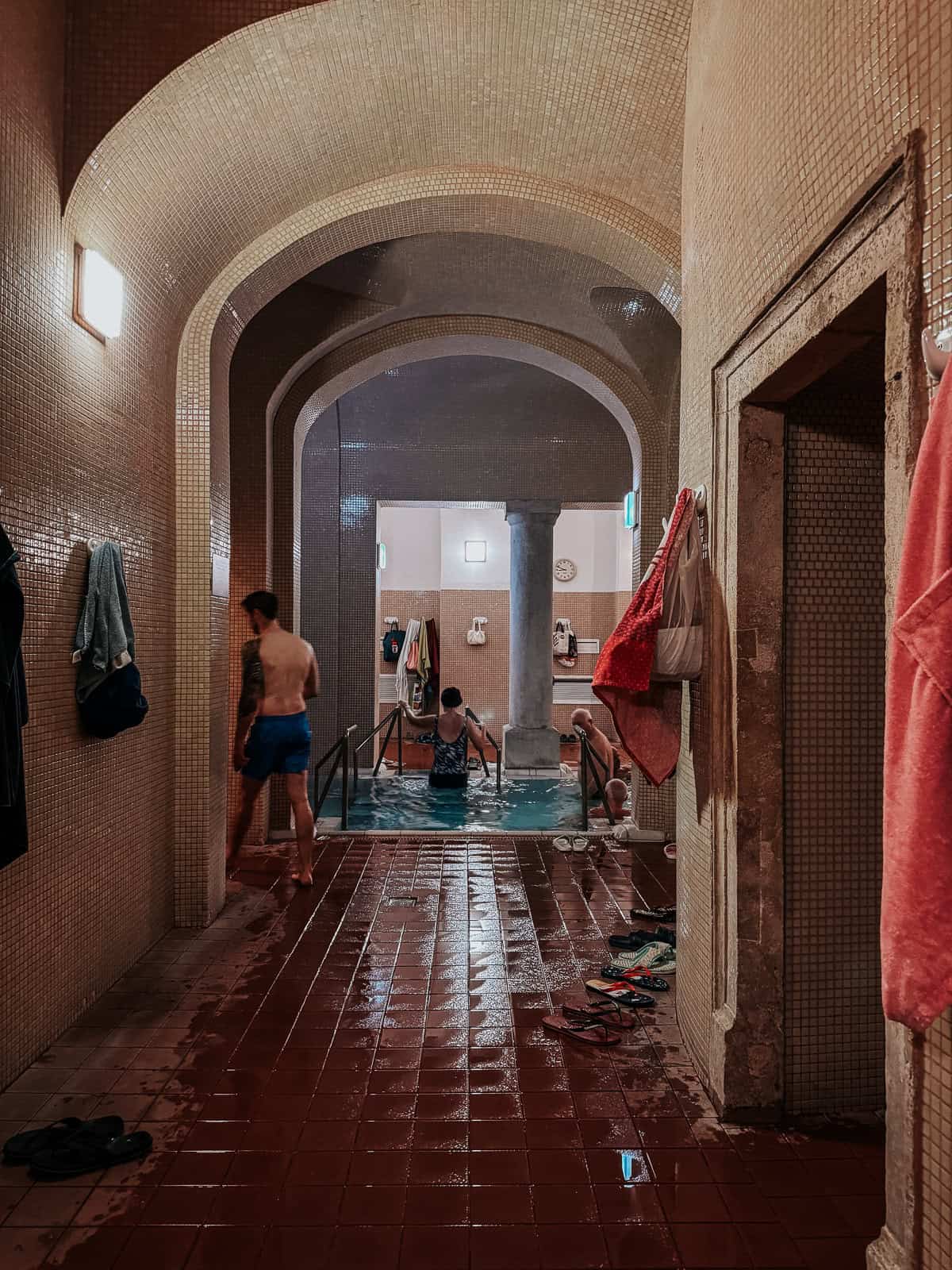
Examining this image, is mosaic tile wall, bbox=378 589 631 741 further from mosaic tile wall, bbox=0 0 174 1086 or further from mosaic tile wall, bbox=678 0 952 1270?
mosaic tile wall, bbox=678 0 952 1270

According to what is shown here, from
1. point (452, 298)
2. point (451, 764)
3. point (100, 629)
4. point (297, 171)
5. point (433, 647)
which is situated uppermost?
point (452, 298)

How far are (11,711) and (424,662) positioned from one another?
39.1ft

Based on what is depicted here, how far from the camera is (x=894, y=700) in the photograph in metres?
1.69

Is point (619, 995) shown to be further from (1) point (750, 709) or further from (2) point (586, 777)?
(2) point (586, 777)

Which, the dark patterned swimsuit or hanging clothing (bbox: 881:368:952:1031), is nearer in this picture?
hanging clothing (bbox: 881:368:952:1031)

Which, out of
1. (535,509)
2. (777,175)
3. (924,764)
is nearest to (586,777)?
(535,509)

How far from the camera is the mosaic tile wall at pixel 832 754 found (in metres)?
Answer: 3.10

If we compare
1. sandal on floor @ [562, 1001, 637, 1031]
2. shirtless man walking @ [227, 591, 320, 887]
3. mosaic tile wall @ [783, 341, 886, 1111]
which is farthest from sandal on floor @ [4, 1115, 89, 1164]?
shirtless man walking @ [227, 591, 320, 887]

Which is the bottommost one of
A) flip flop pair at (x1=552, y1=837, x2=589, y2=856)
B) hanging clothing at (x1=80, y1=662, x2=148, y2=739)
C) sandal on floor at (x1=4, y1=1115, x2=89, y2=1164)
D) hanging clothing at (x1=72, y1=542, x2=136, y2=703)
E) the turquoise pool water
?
the turquoise pool water

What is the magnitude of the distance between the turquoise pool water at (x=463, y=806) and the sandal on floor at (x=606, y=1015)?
3788 millimetres

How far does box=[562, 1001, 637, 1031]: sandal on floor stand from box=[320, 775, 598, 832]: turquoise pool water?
3.79m

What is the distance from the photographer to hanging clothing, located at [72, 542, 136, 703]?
388cm

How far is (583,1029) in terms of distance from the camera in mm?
3734

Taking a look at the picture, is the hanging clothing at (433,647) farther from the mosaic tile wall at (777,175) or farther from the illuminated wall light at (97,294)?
the mosaic tile wall at (777,175)
